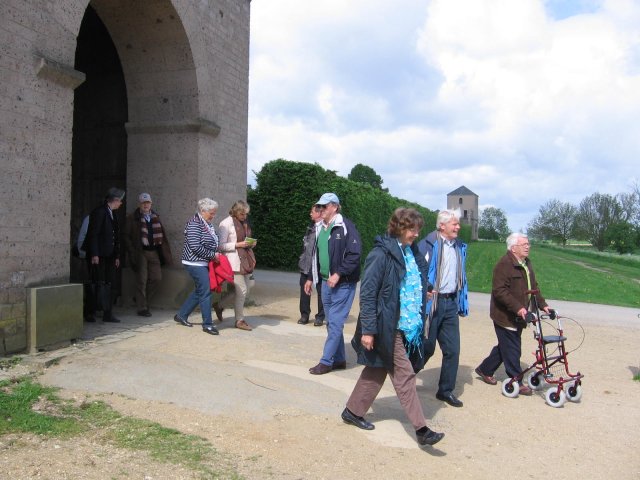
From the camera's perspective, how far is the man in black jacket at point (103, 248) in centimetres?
747

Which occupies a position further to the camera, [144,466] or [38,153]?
[38,153]

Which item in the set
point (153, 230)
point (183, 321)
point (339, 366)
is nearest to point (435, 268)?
point (339, 366)

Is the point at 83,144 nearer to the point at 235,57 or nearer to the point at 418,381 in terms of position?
the point at 235,57

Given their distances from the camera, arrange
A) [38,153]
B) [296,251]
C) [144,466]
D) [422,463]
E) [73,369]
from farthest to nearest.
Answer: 1. [296,251]
2. [38,153]
3. [73,369]
4. [422,463]
5. [144,466]

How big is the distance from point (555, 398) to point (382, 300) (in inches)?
101

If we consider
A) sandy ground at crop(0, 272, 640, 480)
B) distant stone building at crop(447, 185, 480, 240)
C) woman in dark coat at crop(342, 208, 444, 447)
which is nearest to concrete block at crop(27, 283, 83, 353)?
sandy ground at crop(0, 272, 640, 480)

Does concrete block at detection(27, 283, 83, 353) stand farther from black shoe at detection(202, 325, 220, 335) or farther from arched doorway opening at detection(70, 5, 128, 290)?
arched doorway opening at detection(70, 5, 128, 290)

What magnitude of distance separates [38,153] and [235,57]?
4902 mm

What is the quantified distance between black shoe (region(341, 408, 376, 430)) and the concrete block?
3.30 metres

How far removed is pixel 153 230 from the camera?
27.7 ft

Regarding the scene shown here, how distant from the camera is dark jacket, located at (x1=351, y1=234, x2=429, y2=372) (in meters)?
4.28

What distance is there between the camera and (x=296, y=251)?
19641 mm

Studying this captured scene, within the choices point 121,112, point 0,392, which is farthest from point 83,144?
point 0,392

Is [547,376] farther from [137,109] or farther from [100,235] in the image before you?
[137,109]
